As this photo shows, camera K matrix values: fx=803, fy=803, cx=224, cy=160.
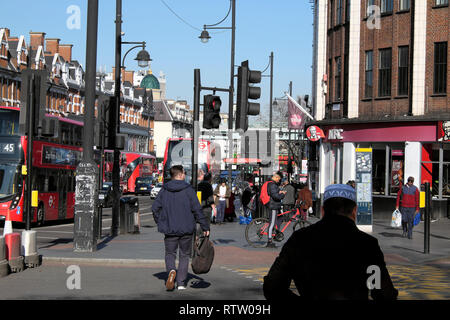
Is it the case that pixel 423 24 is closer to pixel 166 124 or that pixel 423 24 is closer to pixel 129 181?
pixel 129 181

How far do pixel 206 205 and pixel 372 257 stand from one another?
53.9 ft

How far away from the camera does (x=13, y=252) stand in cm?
1332

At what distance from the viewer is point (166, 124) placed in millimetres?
148250

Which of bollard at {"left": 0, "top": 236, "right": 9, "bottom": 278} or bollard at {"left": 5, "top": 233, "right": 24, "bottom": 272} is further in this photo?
bollard at {"left": 5, "top": 233, "right": 24, "bottom": 272}

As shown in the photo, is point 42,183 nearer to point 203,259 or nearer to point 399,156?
point 399,156

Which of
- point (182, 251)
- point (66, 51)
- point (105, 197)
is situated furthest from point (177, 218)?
point (66, 51)

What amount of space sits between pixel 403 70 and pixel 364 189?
934cm

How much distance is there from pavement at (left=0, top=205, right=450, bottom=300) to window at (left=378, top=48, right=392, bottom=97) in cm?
1199

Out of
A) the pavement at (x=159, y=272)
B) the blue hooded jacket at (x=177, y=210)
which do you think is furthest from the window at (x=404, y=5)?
the blue hooded jacket at (x=177, y=210)

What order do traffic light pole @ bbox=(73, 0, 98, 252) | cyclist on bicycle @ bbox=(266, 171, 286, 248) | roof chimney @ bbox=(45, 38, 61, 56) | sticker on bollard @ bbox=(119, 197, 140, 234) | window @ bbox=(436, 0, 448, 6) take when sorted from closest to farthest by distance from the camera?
traffic light pole @ bbox=(73, 0, 98, 252)
cyclist on bicycle @ bbox=(266, 171, 286, 248)
sticker on bollard @ bbox=(119, 197, 140, 234)
window @ bbox=(436, 0, 448, 6)
roof chimney @ bbox=(45, 38, 61, 56)

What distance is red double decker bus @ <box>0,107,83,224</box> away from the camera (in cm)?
2723

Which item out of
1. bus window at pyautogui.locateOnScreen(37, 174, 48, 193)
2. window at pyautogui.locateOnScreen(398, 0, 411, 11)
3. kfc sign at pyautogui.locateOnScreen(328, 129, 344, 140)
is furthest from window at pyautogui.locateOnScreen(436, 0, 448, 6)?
bus window at pyautogui.locateOnScreen(37, 174, 48, 193)

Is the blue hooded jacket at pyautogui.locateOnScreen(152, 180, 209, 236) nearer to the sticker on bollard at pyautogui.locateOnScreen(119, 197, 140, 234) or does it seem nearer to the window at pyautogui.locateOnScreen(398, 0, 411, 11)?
the sticker on bollard at pyautogui.locateOnScreen(119, 197, 140, 234)
